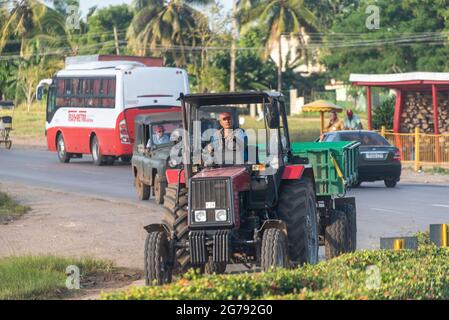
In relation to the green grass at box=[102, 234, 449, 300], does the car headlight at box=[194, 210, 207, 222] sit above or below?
above

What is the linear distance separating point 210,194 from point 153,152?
1329 centimetres

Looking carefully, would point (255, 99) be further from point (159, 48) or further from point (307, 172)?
point (159, 48)

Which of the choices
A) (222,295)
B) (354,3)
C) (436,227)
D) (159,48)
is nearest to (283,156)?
(436,227)

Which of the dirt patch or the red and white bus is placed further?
the red and white bus

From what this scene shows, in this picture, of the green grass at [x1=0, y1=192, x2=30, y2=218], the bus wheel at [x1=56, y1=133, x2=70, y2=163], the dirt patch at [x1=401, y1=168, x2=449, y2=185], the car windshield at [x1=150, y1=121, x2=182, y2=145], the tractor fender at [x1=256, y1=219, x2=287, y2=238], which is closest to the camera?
the tractor fender at [x1=256, y1=219, x2=287, y2=238]

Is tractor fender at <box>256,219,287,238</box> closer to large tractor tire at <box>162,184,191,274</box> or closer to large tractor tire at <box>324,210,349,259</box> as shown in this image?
large tractor tire at <box>162,184,191,274</box>

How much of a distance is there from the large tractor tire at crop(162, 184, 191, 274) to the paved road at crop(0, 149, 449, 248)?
4.95 m

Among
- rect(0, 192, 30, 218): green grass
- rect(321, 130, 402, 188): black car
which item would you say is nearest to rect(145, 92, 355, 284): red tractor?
rect(0, 192, 30, 218): green grass

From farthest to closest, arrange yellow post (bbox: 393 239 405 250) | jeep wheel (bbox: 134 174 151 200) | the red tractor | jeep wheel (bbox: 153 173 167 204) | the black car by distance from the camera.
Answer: the black car, jeep wheel (bbox: 134 174 151 200), jeep wheel (bbox: 153 173 167 204), yellow post (bbox: 393 239 405 250), the red tractor

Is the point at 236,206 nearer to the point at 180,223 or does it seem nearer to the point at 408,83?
the point at 180,223

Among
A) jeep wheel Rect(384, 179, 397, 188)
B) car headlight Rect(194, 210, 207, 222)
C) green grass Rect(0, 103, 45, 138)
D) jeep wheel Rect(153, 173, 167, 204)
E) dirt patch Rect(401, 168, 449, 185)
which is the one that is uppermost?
car headlight Rect(194, 210, 207, 222)

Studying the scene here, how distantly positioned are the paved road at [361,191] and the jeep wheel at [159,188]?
32cm

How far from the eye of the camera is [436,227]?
1488 cm

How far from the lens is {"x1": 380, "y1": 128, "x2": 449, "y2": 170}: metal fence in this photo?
36781 millimetres
